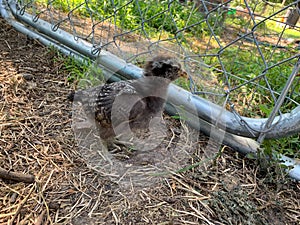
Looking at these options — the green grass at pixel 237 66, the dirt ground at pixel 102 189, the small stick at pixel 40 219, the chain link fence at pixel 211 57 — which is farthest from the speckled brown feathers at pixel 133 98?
the small stick at pixel 40 219

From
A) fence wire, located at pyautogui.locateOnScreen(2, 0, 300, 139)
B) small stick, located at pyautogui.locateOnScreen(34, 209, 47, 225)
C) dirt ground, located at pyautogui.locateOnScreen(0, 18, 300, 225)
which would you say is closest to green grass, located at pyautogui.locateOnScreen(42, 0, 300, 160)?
fence wire, located at pyautogui.locateOnScreen(2, 0, 300, 139)

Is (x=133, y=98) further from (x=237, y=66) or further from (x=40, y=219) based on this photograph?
(x=237, y=66)

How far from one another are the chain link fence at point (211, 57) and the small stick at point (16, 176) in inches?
41.6

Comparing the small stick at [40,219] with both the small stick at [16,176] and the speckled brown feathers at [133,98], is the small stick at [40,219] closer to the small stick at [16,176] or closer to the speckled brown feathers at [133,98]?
the small stick at [16,176]

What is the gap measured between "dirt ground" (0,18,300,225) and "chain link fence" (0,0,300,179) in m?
0.31

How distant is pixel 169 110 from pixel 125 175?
74 centimetres

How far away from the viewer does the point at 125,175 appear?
5.81 ft

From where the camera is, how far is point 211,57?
328 cm

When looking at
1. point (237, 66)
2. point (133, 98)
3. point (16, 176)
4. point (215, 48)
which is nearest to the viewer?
point (16, 176)

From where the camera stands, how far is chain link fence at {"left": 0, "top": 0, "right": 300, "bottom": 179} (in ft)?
5.83

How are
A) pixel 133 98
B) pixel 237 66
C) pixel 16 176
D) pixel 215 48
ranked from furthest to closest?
1. pixel 215 48
2. pixel 237 66
3. pixel 133 98
4. pixel 16 176

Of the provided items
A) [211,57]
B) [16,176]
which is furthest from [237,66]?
[16,176]

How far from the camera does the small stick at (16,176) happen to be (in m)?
1.53

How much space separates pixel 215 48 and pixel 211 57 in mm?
602
